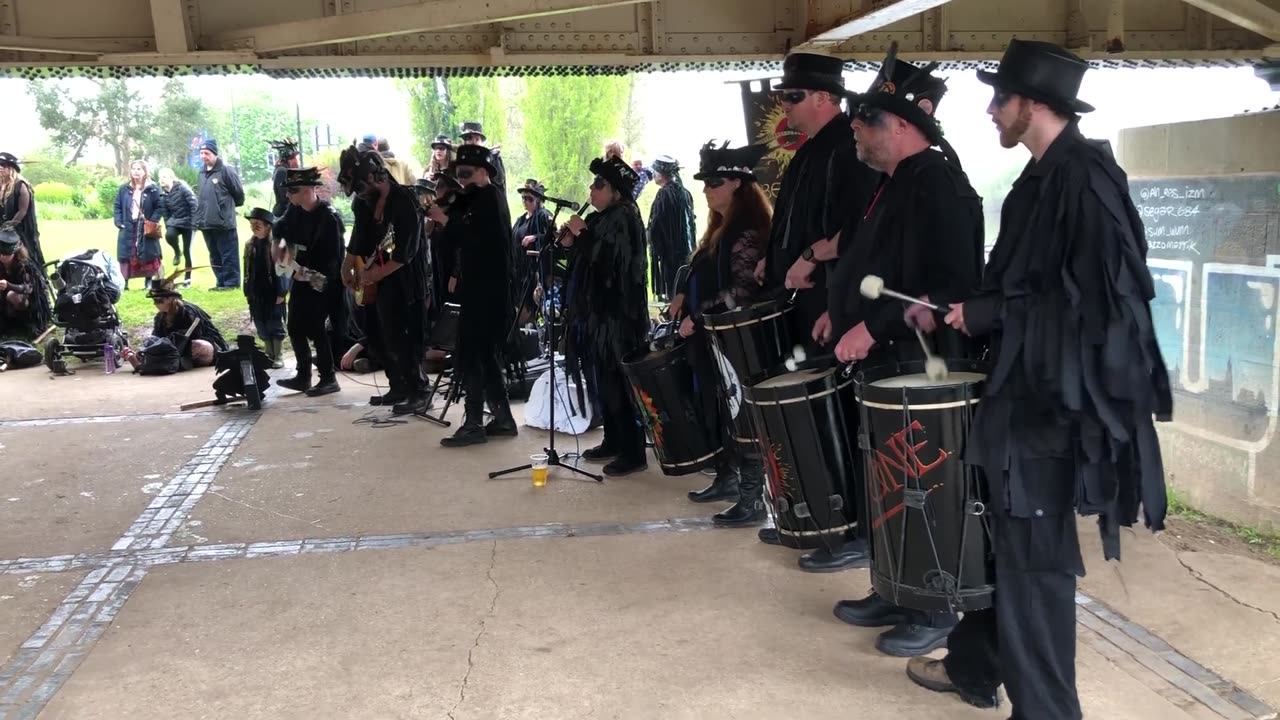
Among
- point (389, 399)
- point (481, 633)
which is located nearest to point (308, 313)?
point (389, 399)

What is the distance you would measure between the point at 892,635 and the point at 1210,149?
4316 mm

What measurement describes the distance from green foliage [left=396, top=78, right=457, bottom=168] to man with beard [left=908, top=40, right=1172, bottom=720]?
2054cm

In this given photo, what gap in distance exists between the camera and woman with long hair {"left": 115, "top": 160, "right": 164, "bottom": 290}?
43.4ft

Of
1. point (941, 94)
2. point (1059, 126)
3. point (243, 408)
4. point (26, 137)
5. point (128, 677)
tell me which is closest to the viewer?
point (1059, 126)

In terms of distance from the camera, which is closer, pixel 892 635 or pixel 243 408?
pixel 892 635

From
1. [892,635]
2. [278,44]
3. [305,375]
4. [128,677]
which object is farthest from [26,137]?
[892,635]

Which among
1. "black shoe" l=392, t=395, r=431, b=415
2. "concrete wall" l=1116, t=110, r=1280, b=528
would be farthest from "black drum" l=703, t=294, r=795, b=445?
"black shoe" l=392, t=395, r=431, b=415

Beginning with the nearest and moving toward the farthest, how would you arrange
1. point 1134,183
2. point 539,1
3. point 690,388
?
point 690,388, point 539,1, point 1134,183

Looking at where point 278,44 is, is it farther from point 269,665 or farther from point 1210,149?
point 1210,149

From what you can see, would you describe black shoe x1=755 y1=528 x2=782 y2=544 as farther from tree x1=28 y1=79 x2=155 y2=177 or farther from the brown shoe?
tree x1=28 y1=79 x2=155 y2=177

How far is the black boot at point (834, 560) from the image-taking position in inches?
172

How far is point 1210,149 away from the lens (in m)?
6.11

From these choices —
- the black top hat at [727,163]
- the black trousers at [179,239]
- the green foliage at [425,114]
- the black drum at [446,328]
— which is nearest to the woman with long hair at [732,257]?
the black top hat at [727,163]

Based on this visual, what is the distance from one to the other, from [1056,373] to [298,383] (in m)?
7.47
